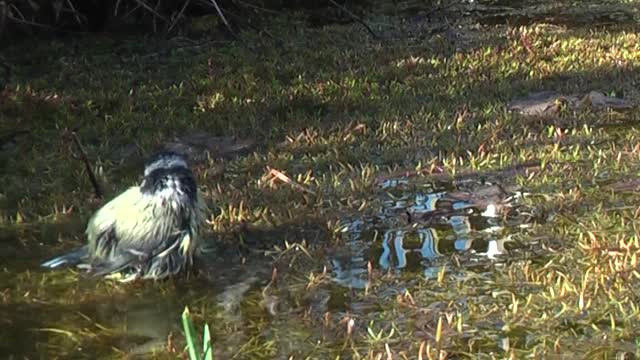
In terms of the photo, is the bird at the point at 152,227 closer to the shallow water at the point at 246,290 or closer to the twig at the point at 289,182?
the shallow water at the point at 246,290

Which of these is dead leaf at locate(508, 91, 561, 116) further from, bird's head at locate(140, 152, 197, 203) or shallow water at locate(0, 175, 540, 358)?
bird's head at locate(140, 152, 197, 203)

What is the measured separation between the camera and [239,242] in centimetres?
396

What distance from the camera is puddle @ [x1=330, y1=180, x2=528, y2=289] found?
3.69 m

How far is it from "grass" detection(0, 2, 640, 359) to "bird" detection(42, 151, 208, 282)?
0.10 metres

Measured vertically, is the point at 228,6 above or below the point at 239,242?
above

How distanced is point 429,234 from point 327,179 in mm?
924

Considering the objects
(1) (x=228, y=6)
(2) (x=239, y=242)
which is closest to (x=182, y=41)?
(1) (x=228, y=6)

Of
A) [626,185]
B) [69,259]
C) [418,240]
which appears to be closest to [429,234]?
[418,240]

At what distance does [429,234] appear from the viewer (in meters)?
4.04

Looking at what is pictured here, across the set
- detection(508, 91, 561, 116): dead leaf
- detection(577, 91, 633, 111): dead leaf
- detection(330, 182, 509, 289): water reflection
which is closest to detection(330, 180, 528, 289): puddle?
detection(330, 182, 509, 289): water reflection

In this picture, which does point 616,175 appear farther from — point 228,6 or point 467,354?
point 228,6

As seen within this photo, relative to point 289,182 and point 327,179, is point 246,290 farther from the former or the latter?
point 327,179

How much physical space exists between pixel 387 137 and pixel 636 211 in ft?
6.05

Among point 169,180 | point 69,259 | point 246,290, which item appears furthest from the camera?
point 69,259
